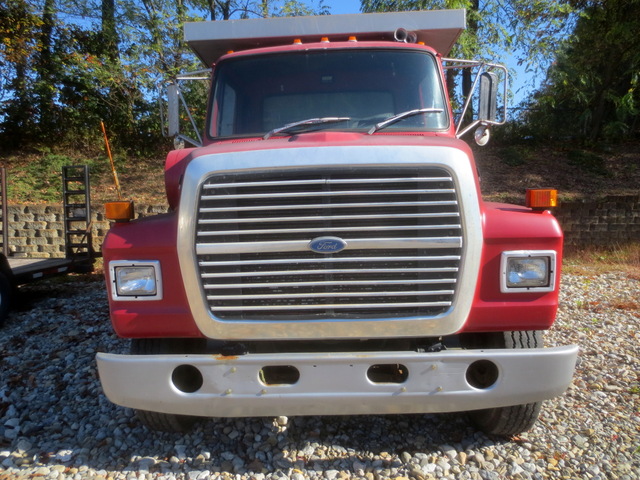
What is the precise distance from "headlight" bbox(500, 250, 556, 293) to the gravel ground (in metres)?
1.09

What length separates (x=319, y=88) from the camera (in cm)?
378

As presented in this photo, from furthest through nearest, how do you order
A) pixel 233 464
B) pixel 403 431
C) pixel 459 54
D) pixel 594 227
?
1. pixel 459 54
2. pixel 594 227
3. pixel 403 431
4. pixel 233 464

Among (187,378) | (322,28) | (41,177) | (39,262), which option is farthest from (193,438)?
(41,177)

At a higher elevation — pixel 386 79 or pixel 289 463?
pixel 386 79

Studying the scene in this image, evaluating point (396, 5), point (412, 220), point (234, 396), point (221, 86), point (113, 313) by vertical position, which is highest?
point (396, 5)

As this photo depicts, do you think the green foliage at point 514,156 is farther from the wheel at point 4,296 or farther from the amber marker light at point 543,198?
the wheel at point 4,296

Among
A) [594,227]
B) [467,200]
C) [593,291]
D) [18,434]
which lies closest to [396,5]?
[594,227]

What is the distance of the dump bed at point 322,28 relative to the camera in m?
4.13

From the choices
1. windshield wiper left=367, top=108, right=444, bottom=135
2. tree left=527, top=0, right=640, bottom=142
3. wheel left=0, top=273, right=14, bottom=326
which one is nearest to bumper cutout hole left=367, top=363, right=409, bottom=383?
windshield wiper left=367, top=108, right=444, bottom=135

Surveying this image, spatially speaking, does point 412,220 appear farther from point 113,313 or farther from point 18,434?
point 18,434

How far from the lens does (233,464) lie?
2873 mm

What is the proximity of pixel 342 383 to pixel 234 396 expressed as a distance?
0.56 m

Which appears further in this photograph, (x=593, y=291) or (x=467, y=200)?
(x=593, y=291)

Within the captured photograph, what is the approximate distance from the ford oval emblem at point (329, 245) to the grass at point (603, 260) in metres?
7.23
